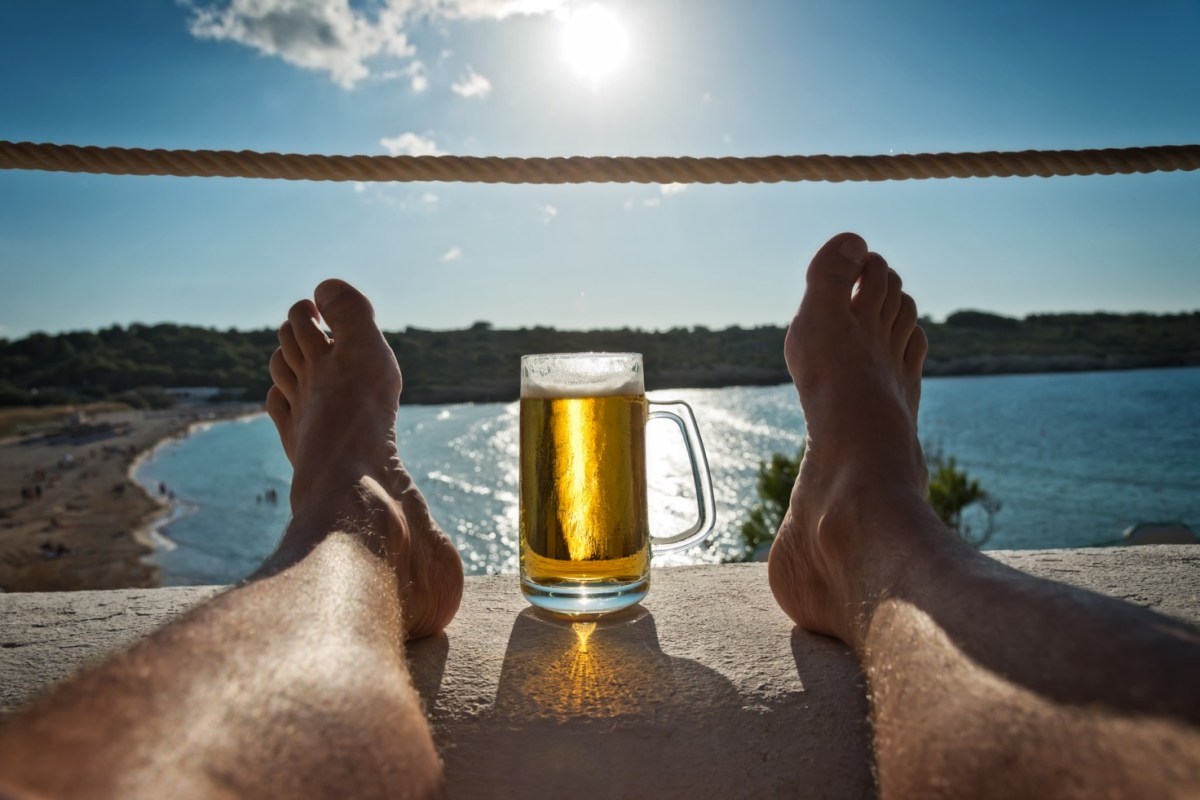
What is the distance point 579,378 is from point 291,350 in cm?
Result: 109

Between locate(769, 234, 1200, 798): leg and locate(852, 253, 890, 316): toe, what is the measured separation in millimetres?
486

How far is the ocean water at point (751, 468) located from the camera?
23016 mm

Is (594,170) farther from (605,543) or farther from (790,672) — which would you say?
(790,672)

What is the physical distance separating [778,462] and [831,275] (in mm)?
4900

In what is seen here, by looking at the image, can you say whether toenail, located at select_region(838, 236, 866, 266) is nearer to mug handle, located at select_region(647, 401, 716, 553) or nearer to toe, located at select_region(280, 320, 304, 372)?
mug handle, located at select_region(647, 401, 716, 553)

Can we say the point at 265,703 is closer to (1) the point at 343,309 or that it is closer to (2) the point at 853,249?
(1) the point at 343,309

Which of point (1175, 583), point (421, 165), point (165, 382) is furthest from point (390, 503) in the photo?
point (165, 382)

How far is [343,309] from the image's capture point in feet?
6.46

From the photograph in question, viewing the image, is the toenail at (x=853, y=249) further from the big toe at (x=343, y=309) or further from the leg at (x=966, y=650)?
the big toe at (x=343, y=309)

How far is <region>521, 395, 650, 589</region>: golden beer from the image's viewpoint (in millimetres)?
1256

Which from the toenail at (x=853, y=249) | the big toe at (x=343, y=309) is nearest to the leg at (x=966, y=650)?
the toenail at (x=853, y=249)

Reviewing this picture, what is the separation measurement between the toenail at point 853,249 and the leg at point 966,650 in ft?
1.83

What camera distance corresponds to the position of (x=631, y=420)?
130 cm

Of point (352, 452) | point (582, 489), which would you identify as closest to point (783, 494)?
point (352, 452)
